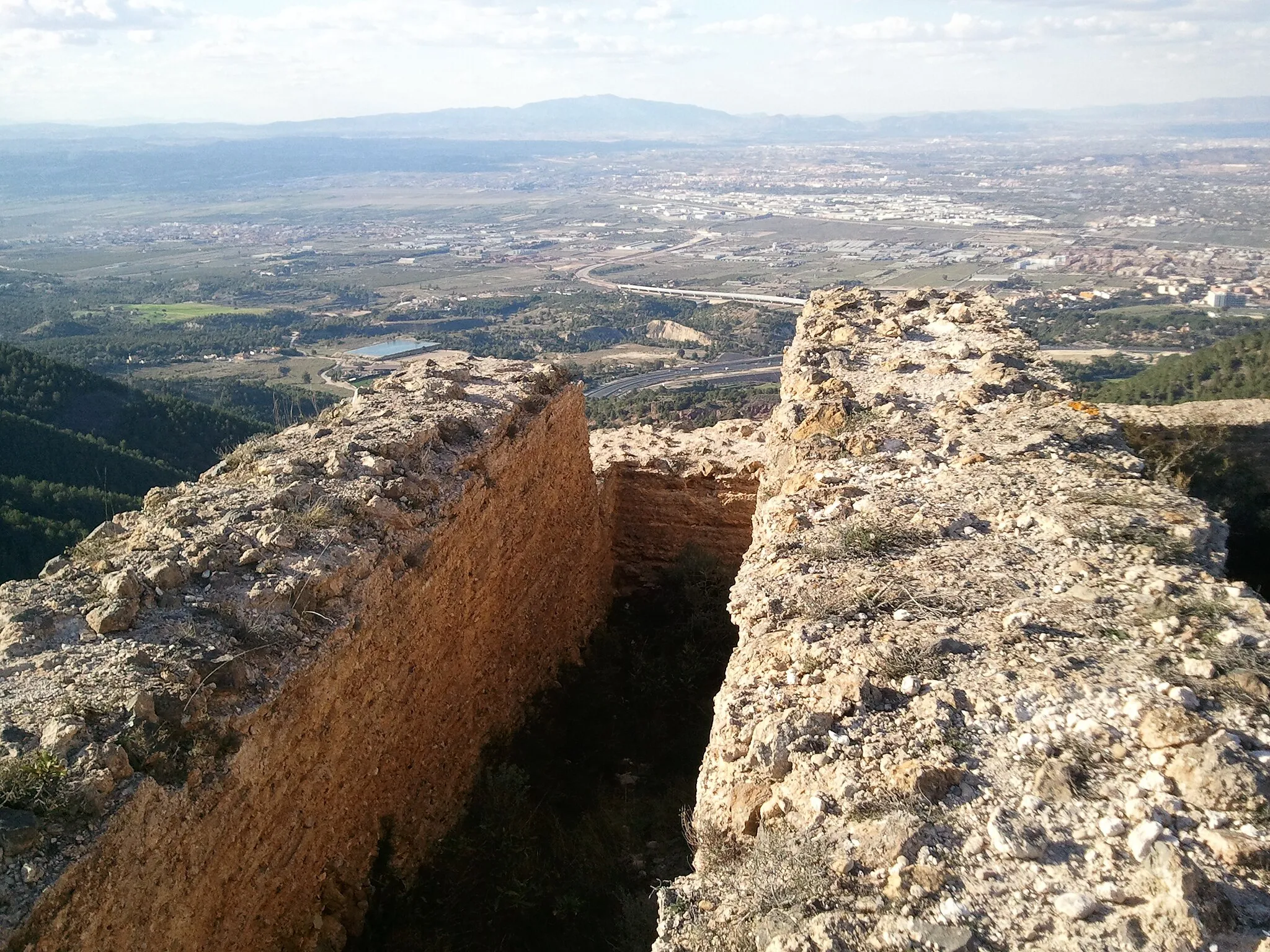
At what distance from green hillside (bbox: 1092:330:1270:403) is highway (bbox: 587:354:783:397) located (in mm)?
Answer: 15852

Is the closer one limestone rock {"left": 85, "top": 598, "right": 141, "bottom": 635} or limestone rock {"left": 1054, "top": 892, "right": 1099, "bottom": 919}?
limestone rock {"left": 1054, "top": 892, "right": 1099, "bottom": 919}

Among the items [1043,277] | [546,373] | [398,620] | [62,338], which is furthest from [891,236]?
Result: [398,620]

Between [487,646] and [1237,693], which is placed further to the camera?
[487,646]

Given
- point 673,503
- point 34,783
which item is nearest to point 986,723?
point 34,783

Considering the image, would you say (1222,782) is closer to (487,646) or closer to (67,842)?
(67,842)

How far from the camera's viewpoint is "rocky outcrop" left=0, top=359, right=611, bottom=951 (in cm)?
405

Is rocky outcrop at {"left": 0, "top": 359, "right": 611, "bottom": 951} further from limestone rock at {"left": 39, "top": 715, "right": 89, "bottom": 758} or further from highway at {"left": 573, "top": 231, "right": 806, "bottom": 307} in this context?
highway at {"left": 573, "top": 231, "right": 806, "bottom": 307}

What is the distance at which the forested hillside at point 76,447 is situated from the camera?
14.8 meters

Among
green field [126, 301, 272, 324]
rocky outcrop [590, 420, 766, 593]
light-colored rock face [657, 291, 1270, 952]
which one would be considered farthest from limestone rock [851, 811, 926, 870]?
green field [126, 301, 272, 324]

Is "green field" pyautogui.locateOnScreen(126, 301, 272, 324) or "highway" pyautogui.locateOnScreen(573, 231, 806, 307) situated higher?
"highway" pyautogui.locateOnScreen(573, 231, 806, 307)

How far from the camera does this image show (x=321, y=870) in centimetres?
561

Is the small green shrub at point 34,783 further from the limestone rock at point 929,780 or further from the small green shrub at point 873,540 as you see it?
the small green shrub at point 873,540

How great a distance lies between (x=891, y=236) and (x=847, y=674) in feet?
250

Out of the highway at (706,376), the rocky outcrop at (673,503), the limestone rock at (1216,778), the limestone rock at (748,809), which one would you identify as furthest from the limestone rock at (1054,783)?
the highway at (706,376)
